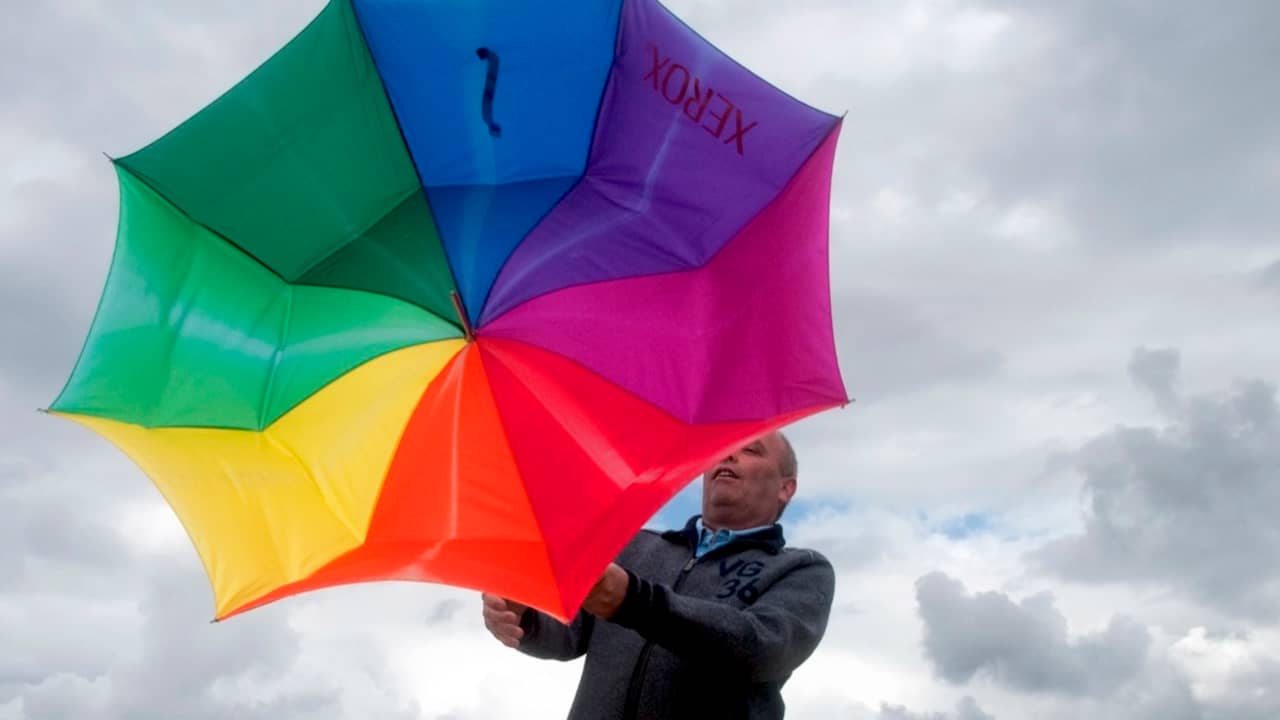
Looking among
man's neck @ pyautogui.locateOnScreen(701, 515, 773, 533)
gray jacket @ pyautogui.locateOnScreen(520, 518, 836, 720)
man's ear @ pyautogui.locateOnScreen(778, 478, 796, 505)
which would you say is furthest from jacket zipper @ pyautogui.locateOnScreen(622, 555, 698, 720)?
man's ear @ pyautogui.locateOnScreen(778, 478, 796, 505)

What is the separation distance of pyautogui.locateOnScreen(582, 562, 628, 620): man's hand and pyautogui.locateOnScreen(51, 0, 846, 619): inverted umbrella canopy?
190mm

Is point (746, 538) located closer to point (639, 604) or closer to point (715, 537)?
point (715, 537)

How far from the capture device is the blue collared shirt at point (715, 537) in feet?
17.2

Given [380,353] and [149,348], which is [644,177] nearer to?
[380,353]

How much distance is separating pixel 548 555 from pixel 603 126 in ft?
4.71

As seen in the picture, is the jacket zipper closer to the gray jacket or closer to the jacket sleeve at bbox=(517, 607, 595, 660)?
the gray jacket

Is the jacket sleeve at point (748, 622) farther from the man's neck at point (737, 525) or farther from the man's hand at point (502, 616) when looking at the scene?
the man's hand at point (502, 616)

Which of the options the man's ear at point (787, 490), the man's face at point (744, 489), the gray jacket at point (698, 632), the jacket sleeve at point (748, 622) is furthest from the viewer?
the man's ear at point (787, 490)

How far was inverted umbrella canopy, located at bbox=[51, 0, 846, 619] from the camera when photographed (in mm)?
3979

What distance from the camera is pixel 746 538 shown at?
519 cm

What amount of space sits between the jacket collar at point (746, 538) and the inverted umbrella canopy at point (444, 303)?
38.1 inches

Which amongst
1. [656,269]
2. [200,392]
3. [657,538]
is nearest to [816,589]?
[657,538]

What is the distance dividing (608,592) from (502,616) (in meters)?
0.90

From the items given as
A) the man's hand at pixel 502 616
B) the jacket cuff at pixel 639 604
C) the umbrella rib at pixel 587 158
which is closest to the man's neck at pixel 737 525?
the man's hand at pixel 502 616
